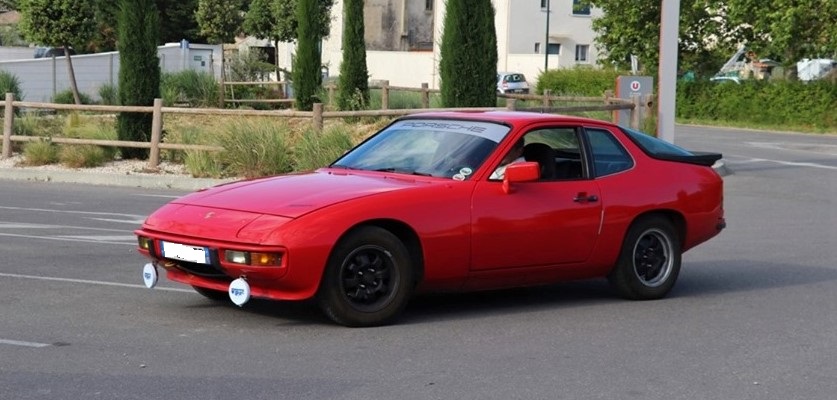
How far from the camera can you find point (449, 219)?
29.9 ft

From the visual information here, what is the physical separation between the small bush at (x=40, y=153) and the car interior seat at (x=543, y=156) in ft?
49.0

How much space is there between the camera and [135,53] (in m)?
24.2

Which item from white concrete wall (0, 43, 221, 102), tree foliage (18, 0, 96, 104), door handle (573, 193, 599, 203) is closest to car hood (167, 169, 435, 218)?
door handle (573, 193, 599, 203)

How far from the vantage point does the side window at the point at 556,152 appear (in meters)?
10.0

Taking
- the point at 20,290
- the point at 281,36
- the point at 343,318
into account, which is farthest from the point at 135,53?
the point at 281,36

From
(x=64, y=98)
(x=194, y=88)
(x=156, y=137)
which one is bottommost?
(x=156, y=137)

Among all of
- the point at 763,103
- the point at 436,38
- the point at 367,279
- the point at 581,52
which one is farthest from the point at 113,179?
the point at 581,52

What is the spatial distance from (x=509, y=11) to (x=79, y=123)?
155ft

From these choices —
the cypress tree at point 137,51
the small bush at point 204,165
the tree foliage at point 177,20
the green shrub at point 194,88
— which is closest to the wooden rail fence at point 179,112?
the small bush at point 204,165

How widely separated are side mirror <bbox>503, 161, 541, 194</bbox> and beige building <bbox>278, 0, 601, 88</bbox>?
58.4m

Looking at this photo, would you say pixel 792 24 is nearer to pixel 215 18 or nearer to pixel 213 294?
pixel 215 18

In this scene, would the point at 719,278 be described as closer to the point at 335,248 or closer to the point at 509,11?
the point at 335,248

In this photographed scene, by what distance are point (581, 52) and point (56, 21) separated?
4456 cm

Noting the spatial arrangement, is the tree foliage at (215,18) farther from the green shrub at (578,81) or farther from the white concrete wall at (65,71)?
the green shrub at (578,81)
